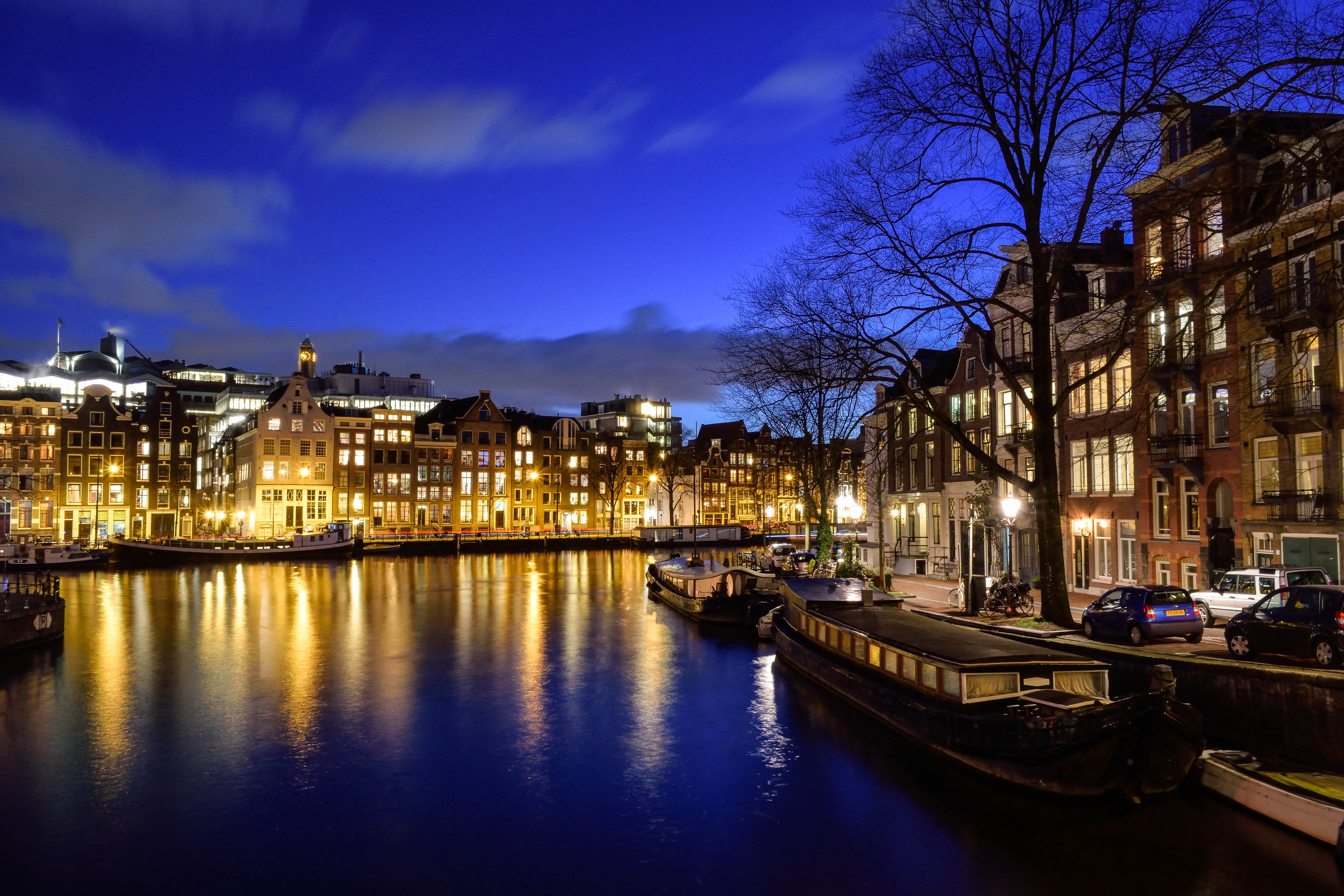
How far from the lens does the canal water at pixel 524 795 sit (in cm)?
1436

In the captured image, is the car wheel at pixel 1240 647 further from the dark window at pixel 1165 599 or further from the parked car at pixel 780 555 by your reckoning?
the parked car at pixel 780 555

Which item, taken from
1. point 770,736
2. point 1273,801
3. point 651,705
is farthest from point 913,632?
point 1273,801

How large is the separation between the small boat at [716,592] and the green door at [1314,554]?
1815 cm

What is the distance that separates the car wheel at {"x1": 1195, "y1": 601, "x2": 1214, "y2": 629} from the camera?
25.3 meters

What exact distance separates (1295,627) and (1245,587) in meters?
8.68

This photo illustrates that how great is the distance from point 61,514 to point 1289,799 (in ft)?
402

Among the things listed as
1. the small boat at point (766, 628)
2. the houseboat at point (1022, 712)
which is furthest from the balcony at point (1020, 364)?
the houseboat at point (1022, 712)

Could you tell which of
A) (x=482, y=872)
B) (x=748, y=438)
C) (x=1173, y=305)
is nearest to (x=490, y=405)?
(x=748, y=438)

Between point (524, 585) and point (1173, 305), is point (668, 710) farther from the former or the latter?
point (524, 585)

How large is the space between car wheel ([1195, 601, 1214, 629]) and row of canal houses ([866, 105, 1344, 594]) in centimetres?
499

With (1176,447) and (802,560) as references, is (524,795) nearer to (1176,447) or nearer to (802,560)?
(1176,447)

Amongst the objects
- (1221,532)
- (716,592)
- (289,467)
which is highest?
(289,467)

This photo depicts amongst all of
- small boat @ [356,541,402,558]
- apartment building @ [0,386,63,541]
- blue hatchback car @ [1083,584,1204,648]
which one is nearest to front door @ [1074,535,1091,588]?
blue hatchback car @ [1083,584,1204,648]

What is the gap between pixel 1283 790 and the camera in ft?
49.1
